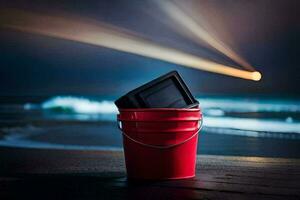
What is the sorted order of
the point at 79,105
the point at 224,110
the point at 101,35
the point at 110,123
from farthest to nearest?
the point at 110,123, the point at 79,105, the point at 224,110, the point at 101,35

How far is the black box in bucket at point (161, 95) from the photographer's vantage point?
2.46 meters

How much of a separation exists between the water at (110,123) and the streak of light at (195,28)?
1.14 m

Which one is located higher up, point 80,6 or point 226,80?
point 80,6

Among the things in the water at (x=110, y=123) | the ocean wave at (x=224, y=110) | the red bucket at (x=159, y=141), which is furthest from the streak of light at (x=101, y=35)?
the red bucket at (x=159, y=141)

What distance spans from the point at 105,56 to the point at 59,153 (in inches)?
76.8

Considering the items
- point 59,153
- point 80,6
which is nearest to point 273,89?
point 80,6

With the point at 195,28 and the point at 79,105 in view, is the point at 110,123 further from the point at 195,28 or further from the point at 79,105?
the point at 195,28

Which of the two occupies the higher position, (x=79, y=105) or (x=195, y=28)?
(x=195, y=28)

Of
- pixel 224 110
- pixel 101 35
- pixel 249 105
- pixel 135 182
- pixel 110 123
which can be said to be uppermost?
pixel 101 35

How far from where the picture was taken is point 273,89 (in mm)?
5891

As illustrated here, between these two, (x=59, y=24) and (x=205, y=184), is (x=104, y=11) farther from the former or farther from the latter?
(x=205, y=184)

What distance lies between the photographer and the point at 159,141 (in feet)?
7.79

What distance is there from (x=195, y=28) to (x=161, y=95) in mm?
2480

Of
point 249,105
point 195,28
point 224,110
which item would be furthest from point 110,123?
point 195,28
